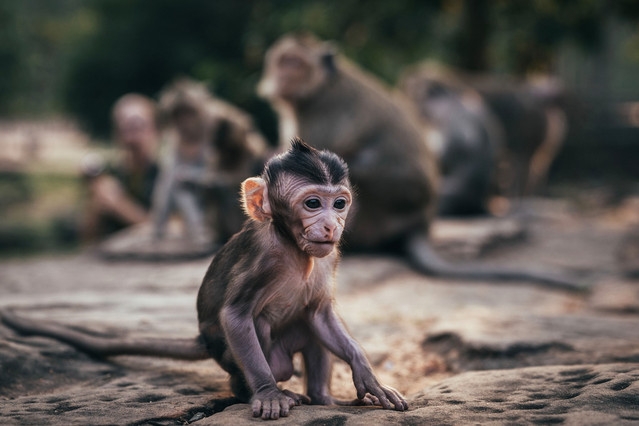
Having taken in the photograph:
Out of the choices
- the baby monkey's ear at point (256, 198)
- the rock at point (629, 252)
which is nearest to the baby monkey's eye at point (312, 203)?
the baby monkey's ear at point (256, 198)

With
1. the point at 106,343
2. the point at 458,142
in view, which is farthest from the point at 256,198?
the point at 458,142

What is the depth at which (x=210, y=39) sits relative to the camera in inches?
592

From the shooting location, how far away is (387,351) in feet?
11.9

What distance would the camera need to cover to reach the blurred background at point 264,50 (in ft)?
40.2

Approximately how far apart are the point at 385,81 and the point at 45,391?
1032cm

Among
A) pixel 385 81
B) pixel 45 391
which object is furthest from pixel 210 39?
→ pixel 45 391

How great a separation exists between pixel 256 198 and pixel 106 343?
3.54 ft

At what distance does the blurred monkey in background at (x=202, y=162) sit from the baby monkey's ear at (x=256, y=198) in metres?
3.68

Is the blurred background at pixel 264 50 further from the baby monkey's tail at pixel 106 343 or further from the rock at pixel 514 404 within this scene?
the rock at pixel 514 404

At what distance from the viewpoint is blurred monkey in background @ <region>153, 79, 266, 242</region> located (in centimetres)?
652

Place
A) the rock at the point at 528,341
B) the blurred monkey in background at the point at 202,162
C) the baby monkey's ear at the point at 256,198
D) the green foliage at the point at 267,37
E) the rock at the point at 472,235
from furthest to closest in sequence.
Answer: the green foliage at the point at 267,37 → the rock at the point at 472,235 → the blurred monkey in background at the point at 202,162 → the rock at the point at 528,341 → the baby monkey's ear at the point at 256,198

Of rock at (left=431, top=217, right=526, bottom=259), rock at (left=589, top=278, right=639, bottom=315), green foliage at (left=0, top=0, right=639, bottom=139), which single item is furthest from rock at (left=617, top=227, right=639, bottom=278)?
green foliage at (left=0, top=0, right=639, bottom=139)

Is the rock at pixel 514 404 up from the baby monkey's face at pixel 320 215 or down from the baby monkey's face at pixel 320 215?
down

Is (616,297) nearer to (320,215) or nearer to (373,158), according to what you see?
(373,158)
